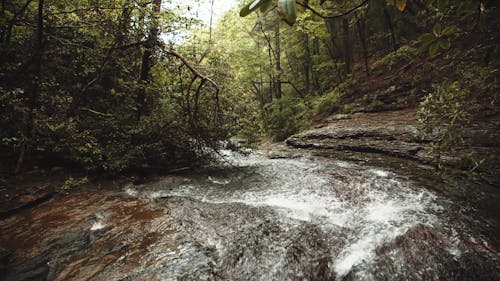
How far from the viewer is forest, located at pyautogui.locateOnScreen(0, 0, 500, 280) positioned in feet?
8.68

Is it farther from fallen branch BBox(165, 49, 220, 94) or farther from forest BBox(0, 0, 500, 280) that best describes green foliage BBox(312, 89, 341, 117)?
fallen branch BBox(165, 49, 220, 94)

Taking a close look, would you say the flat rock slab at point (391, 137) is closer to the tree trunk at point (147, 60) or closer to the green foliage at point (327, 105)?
the green foliage at point (327, 105)

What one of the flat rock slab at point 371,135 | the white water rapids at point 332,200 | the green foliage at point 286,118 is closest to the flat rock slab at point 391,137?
the flat rock slab at point 371,135

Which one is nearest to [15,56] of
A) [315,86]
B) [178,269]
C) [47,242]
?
[47,242]

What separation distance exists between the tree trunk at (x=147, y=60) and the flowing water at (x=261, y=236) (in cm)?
299

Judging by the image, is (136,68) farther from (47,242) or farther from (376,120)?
(376,120)

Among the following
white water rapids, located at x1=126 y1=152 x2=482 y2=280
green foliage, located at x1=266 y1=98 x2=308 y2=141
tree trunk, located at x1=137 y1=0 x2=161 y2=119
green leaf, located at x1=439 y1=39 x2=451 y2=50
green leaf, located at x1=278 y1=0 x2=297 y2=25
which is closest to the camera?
green leaf, located at x1=278 y1=0 x2=297 y2=25

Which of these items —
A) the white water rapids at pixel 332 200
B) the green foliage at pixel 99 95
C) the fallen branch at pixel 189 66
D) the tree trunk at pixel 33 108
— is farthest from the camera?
the fallen branch at pixel 189 66

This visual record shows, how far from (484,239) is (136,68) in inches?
341

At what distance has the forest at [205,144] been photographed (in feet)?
8.68

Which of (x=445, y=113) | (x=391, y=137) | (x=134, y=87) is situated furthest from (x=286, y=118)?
(x=445, y=113)

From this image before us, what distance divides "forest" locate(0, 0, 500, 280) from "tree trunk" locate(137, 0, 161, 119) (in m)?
0.05

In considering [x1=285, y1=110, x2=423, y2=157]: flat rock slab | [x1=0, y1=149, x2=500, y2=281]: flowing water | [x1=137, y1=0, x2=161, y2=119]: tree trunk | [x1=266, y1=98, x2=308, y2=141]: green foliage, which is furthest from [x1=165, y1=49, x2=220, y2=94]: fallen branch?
[x1=266, y1=98, x2=308, y2=141]: green foliage

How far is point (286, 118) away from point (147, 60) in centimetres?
973
